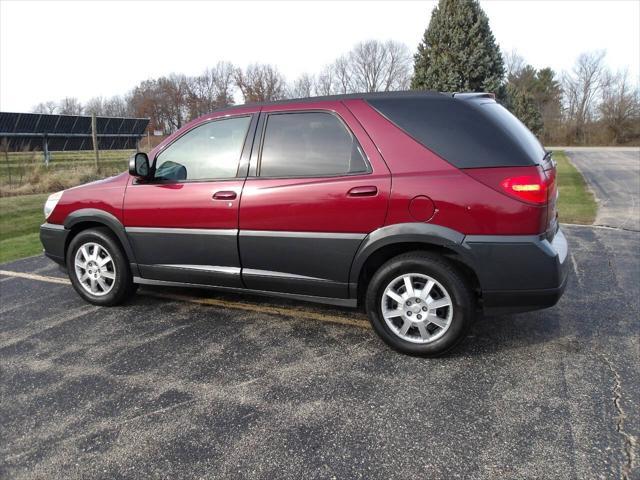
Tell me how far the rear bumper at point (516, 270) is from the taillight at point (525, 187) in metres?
0.26

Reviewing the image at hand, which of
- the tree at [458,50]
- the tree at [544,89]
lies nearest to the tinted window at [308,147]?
the tree at [458,50]

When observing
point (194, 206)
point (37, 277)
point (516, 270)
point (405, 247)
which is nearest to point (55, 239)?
point (37, 277)

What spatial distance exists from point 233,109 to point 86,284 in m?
2.22

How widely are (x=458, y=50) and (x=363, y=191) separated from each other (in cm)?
1111

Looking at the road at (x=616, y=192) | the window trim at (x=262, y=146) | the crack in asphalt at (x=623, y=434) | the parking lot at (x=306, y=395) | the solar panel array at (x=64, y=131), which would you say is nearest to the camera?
the crack in asphalt at (x=623, y=434)

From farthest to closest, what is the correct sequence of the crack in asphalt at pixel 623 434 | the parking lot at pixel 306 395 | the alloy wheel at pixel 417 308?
1. the alloy wheel at pixel 417 308
2. the parking lot at pixel 306 395
3. the crack in asphalt at pixel 623 434

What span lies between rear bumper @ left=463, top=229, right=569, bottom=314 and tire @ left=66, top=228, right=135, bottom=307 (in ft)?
10.1

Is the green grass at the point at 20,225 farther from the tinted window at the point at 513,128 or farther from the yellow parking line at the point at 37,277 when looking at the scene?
the tinted window at the point at 513,128

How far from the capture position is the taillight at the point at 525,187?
3014 mm

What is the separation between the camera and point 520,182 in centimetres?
301

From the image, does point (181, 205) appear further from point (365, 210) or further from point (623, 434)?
point (623, 434)

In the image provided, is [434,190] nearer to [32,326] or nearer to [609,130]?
[32,326]

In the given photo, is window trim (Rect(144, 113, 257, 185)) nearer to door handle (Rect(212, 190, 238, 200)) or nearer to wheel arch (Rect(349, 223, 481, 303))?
door handle (Rect(212, 190, 238, 200))

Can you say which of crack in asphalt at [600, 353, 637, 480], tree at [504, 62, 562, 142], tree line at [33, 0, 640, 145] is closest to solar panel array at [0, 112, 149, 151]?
tree line at [33, 0, 640, 145]
